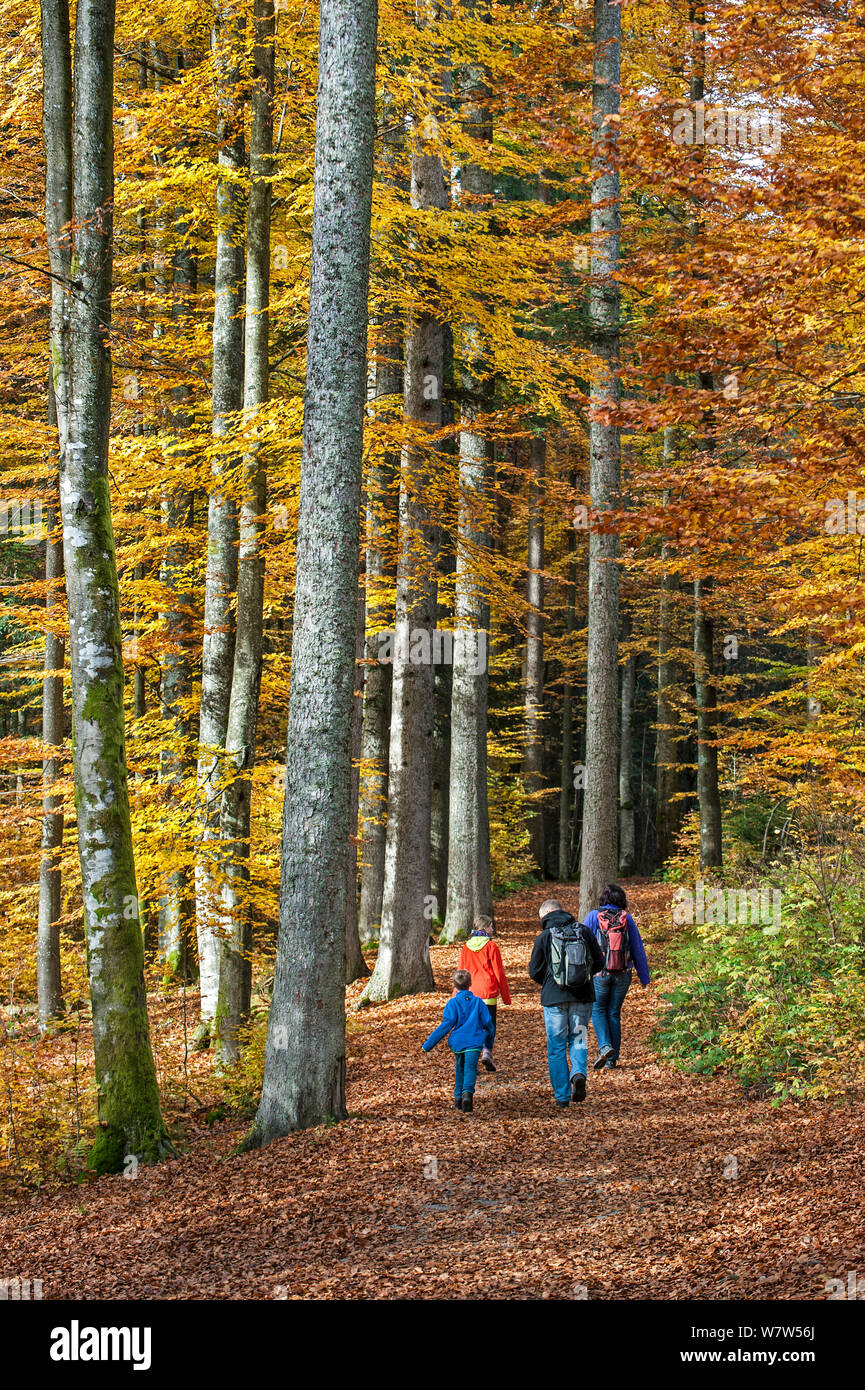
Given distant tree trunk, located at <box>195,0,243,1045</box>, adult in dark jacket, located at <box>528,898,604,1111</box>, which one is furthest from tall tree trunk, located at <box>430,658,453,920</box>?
adult in dark jacket, located at <box>528,898,604,1111</box>

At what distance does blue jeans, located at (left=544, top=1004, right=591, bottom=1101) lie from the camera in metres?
8.62

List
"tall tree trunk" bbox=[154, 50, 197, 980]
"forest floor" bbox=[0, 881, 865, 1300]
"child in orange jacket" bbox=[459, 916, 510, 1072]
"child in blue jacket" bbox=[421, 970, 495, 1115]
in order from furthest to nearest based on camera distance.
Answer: "tall tree trunk" bbox=[154, 50, 197, 980] → "child in orange jacket" bbox=[459, 916, 510, 1072] → "child in blue jacket" bbox=[421, 970, 495, 1115] → "forest floor" bbox=[0, 881, 865, 1300]

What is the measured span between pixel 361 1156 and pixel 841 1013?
4.04 m

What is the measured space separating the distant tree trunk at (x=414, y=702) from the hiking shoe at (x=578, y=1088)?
4.81 meters

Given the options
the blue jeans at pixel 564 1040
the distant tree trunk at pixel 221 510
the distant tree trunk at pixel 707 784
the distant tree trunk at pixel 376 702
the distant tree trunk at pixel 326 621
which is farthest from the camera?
the distant tree trunk at pixel 707 784

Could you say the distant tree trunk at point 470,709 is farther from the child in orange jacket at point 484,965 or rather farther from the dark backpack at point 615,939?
the child in orange jacket at point 484,965

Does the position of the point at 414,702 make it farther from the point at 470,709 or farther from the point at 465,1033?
the point at 465,1033

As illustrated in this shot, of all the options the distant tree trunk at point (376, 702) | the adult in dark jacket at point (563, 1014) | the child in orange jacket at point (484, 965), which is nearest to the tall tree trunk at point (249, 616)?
the child in orange jacket at point (484, 965)

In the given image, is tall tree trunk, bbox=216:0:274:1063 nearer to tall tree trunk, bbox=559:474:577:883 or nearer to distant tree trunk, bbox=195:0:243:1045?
distant tree trunk, bbox=195:0:243:1045

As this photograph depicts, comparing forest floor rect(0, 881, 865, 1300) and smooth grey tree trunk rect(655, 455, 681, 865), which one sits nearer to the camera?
forest floor rect(0, 881, 865, 1300)

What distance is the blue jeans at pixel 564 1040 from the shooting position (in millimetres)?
8625

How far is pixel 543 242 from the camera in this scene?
12.4 meters

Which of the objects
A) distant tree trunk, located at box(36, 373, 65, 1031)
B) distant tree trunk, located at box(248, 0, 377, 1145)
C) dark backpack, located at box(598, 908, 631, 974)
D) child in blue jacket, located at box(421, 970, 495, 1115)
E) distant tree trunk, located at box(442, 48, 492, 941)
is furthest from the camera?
distant tree trunk, located at box(442, 48, 492, 941)

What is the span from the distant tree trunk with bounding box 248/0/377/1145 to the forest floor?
2.37 ft
